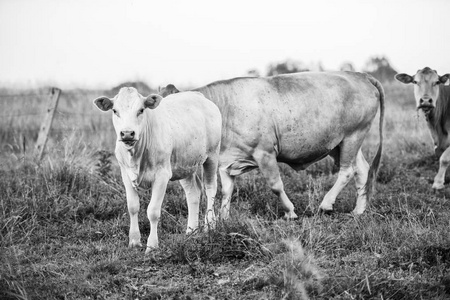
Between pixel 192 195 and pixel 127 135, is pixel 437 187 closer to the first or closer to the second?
pixel 192 195

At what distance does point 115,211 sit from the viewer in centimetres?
762

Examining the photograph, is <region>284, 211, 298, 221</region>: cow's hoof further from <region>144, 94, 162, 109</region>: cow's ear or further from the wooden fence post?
the wooden fence post

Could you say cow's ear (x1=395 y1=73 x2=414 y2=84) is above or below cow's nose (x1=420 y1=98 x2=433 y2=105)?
above

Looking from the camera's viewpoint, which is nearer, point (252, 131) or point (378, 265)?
point (378, 265)

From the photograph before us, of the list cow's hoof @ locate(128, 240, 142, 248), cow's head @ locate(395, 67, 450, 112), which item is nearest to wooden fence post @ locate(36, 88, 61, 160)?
cow's hoof @ locate(128, 240, 142, 248)

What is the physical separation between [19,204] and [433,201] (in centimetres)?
547

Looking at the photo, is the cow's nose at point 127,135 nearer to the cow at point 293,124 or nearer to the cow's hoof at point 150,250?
the cow's hoof at point 150,250

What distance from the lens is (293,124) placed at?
26.3 feet

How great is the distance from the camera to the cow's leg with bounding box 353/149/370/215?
7988 millimetres

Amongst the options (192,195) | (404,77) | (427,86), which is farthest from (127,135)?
(404,77)

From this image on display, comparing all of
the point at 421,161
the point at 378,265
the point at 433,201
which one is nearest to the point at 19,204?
the point at 378,265

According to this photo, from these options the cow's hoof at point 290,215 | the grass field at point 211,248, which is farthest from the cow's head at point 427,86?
the cow's hoof at point 290,215

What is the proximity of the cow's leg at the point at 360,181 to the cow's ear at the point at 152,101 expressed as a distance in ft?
11.0

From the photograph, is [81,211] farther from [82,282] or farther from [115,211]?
[82,282]
